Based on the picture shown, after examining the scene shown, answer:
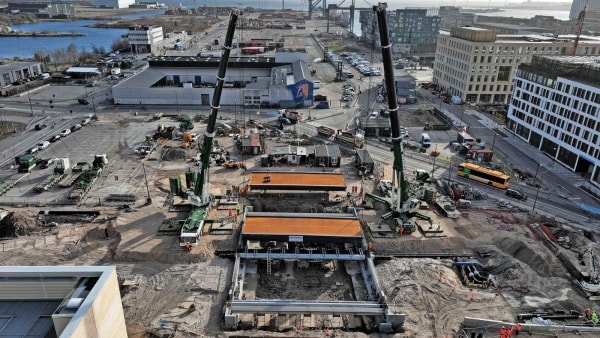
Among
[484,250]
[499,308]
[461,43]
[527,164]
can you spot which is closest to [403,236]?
→ [484,250]

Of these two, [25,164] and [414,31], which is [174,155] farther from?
[414,31]

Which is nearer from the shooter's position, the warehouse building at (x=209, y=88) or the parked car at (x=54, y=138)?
the parked car at (x=54, y=138)

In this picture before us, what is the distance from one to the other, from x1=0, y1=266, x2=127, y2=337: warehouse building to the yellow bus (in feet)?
139

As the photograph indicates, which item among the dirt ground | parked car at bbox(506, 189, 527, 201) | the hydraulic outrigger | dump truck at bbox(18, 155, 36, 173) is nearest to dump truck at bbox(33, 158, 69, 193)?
dump truck at bbox(18, 155, 36, 173)

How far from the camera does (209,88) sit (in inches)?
3024

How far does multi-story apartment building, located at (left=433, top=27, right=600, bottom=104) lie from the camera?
7719cm

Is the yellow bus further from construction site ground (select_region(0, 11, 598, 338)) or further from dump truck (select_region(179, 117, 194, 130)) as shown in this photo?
dump truck (select_region(179, 117, 194, 130))

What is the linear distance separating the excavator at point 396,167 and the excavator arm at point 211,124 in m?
Answer: 12.1

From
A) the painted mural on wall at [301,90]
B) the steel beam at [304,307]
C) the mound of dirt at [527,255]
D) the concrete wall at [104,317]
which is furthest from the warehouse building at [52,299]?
the painted mural on wall at [301,90]

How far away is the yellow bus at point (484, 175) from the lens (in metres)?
46.5

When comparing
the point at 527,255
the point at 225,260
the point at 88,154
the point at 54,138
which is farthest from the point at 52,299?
the point at 54,138

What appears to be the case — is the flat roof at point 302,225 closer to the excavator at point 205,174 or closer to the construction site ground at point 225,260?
the construction site ground at point 225,260

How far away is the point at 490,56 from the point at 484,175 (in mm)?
39948

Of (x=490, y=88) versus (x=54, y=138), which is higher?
(x=490, y=88)
